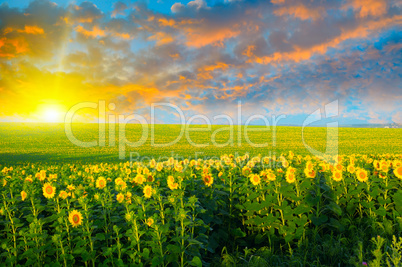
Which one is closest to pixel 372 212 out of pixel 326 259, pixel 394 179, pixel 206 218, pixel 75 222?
pixel 394 179

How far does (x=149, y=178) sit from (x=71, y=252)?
189 cm

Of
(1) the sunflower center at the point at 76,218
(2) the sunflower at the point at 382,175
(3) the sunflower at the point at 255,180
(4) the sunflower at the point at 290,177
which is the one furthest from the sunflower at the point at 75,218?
(2) the sunflower at the point at 382,175

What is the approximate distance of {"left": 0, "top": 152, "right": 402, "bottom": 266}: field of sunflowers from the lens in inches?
124

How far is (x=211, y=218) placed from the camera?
4180 mm

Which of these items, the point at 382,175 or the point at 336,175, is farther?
the point at 382,175

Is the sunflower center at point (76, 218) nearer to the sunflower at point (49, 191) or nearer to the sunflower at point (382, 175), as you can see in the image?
the sunflower at point (49, 191)

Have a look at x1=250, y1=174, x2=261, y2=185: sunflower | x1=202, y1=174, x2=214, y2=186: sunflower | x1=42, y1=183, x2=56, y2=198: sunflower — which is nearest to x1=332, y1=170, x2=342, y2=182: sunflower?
x1=250, y1=174, x2=261, y2=185: sunflower

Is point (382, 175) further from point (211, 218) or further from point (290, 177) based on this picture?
point (211, 218)

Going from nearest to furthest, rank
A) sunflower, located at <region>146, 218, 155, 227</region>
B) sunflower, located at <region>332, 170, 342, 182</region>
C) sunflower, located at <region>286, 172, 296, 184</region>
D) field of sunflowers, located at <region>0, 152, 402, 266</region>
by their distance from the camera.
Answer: sunflower, located at <region>146, 218, 155, 227</region> → field of sunflowers, located at <region>0, 152, 402, 266</region> → sunflower, located at <region>286, 172, 296, 184</region> → sunflower, located at <region>332, 170, 342, 182</region>

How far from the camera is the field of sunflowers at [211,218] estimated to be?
3.15m

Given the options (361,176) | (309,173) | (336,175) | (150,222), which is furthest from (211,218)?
(361,176)

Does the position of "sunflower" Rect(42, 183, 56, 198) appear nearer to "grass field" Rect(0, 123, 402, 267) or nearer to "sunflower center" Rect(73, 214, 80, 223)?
"grass field" Rect(0, 123, 402, 267)

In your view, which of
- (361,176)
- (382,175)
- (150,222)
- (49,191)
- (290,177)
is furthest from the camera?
(382,175)

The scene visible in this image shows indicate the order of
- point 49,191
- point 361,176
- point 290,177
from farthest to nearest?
point 361,176 → point 290,177 → point 49,191
